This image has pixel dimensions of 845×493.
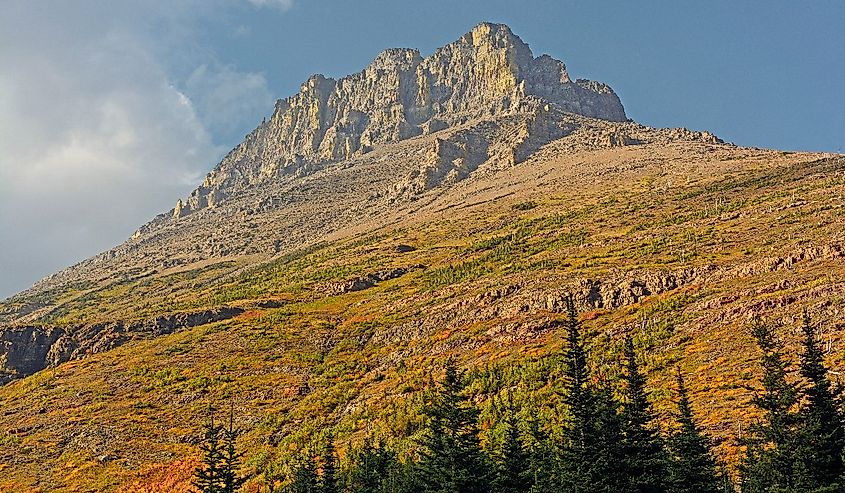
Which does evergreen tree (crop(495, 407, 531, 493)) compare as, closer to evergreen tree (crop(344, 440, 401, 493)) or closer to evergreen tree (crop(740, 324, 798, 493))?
evergreen tree (crop(344, 440, 401, 493))

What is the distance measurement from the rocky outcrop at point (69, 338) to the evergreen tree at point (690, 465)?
79774mm

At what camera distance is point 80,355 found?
299 feet

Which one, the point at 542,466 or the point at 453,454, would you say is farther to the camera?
the point at 542,466

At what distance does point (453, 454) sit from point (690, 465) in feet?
32.3

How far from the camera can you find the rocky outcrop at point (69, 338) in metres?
91.4

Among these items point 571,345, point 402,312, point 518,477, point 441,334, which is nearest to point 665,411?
point 518,477

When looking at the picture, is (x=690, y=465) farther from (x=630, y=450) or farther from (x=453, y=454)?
(x=453, y=454)

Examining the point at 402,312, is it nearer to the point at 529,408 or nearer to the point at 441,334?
the point at 441,334

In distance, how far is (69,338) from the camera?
312 ft

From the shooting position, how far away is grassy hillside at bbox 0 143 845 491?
5209 cm

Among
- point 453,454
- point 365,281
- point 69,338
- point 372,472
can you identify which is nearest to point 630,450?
point 453,454

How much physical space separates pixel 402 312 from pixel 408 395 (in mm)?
30844

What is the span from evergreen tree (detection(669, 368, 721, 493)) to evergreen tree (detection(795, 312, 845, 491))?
13.3ft

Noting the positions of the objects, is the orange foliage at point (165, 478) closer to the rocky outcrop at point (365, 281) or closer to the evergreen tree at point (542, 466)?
the evergreen tree at point (542, 466)
